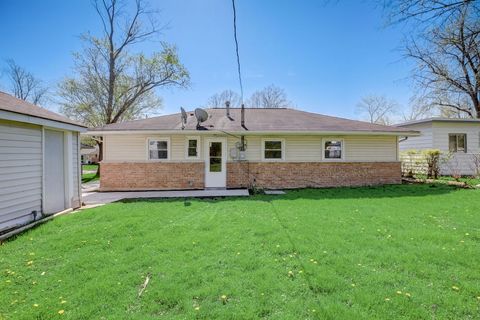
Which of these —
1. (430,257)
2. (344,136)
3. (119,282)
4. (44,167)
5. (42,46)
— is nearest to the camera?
(119,282)

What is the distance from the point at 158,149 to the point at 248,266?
8907 mm

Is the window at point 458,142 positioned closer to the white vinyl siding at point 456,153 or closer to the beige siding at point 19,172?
the white vinyl siding at point 456,153

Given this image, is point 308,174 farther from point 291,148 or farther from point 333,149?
point 333,149

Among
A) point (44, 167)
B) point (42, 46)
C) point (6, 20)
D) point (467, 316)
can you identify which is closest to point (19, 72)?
point (42, 46)

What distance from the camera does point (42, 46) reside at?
1350 centimetres

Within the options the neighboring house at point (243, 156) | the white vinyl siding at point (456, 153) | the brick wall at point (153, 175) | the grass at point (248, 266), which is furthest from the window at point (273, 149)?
the white vinyl siding at point (456, 153)

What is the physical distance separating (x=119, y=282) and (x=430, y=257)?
14.7ft

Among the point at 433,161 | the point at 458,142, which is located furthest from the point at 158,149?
the point at 458,142

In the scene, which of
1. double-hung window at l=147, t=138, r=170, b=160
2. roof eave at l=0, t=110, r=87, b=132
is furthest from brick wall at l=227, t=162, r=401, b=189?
roof eave at l=0, t=110, r=87, b=132

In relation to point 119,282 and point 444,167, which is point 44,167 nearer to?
point 119,282

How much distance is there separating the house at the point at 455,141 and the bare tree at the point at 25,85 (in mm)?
39374

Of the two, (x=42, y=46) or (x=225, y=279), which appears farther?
(x=42, y=46)

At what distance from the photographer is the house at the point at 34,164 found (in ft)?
18.3

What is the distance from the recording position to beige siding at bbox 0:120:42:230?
5.53 metres
